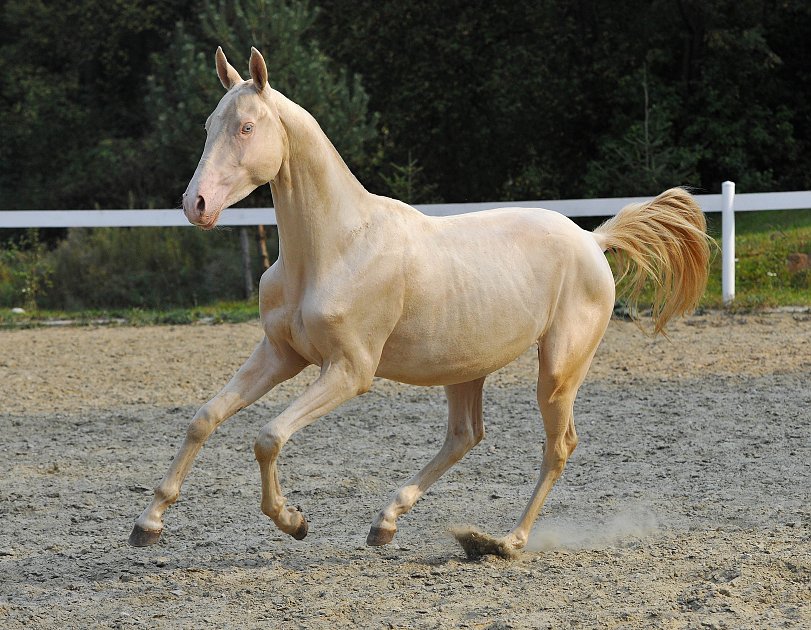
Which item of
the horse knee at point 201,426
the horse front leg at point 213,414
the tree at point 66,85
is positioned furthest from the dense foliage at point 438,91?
the horse knee at point 201,426

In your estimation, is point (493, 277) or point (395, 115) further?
point (395, 115)

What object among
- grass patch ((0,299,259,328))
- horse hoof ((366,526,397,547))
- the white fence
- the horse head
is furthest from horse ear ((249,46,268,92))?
the white fence

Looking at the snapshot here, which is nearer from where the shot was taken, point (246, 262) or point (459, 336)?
point (459, 336)

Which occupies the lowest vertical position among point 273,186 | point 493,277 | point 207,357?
point 207,357

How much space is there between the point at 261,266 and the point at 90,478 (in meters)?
7.78

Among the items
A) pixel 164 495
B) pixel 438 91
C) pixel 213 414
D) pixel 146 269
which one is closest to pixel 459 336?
pixel 213 414

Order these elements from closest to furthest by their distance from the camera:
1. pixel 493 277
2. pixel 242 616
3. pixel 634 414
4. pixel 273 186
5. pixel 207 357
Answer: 1. pixel 242 616
2. pixel 273 186
3. pixel 493 277
4. pixel 634 414
5. pixel 207 357

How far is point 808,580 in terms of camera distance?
3977mm

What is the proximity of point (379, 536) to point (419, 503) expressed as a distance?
96 cm

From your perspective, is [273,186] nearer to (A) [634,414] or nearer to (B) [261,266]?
(A) [634,414]

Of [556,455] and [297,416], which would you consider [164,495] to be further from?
[556,455]

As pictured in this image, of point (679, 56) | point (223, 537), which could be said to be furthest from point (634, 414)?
point (679, 56)

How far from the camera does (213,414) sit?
162 inches

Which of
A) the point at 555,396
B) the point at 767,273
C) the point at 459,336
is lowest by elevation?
the point at 767,273
